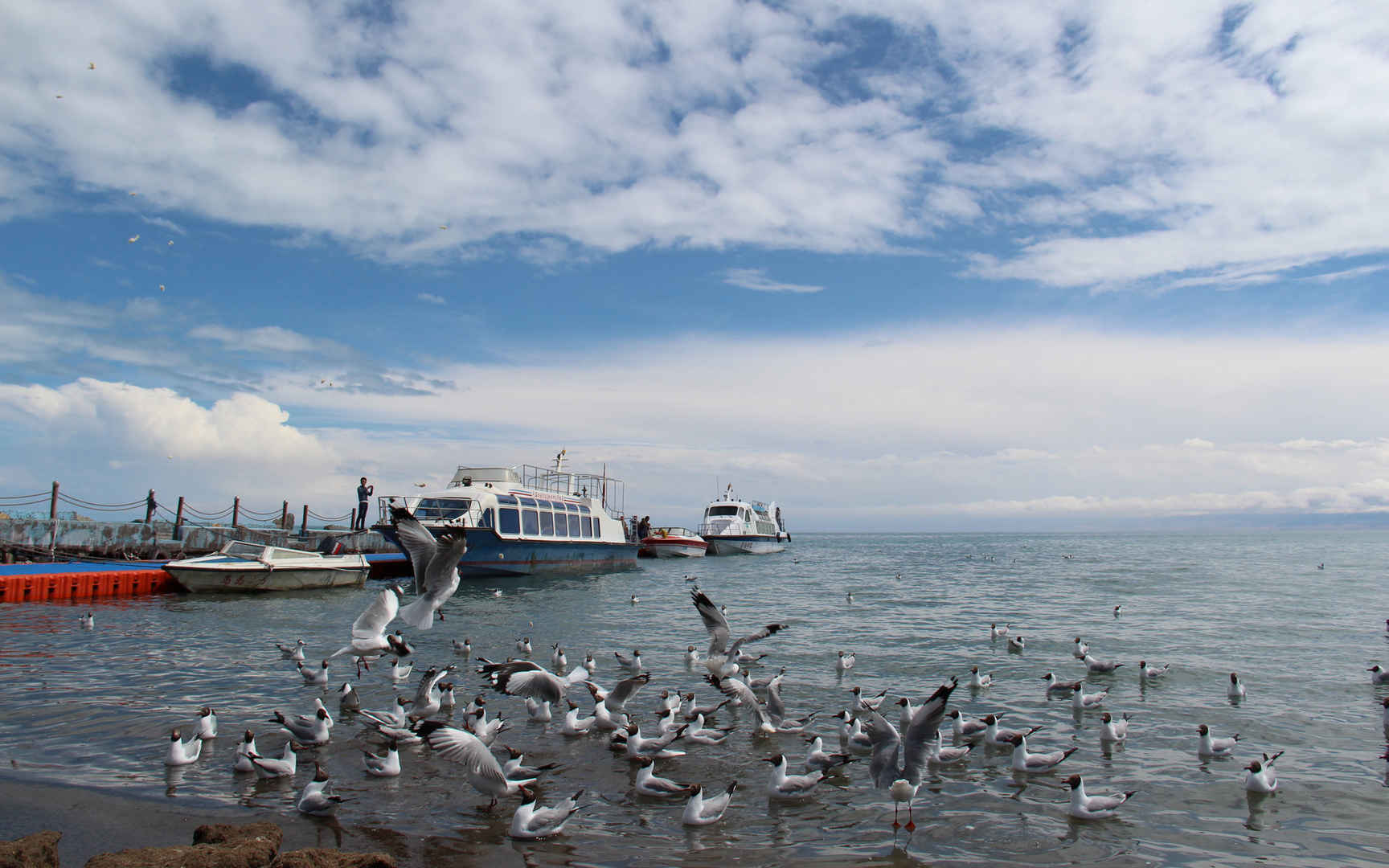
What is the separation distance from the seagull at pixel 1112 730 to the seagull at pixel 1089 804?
2.91m

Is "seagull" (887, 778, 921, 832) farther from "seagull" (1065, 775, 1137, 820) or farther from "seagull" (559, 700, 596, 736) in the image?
"seagull" (559, 700, 596, 736)

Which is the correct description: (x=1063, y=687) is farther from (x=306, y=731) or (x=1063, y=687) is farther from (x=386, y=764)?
(x=306, y=731)

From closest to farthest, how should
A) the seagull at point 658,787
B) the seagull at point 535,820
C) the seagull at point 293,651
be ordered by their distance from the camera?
1. the seagull at point 535,820
2. the seagull at point 658,787
3. the seagull at point 293,651

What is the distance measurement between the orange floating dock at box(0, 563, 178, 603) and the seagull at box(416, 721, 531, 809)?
23.2 m

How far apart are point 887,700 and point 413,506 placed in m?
28.8

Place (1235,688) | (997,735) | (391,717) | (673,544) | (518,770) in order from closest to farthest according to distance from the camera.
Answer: (518,770), (997,735), (391,717), (1235,688), (673,544)

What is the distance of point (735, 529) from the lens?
2761 inches

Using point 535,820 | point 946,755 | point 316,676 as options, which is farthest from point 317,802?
point 946,755

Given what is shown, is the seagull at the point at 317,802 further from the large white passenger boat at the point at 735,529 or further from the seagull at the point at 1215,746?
the large white passenger boat at the point at 735,529

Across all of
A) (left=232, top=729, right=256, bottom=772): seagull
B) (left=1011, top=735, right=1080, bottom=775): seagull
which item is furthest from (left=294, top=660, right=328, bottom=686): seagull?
(left=1011, top=735, right=1080, bottom=775): seagull

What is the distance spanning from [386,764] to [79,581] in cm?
2258

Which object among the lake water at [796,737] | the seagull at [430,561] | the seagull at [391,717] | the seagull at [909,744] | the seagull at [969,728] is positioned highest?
the seagull at [430,561]

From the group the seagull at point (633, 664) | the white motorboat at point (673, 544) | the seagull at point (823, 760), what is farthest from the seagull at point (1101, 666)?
the white motorboat at point (673, 544)

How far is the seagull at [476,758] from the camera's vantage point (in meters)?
8.52
